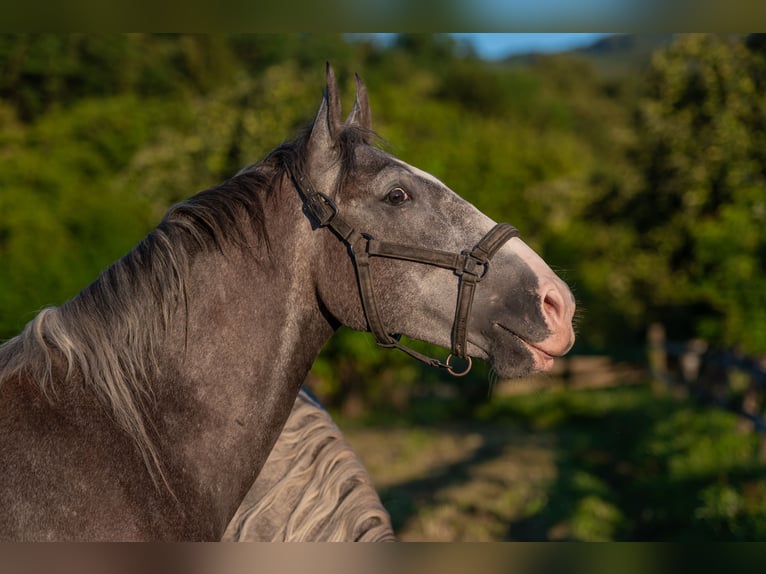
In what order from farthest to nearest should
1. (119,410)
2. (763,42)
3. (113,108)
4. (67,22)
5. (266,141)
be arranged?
(113,108) < (266,141) < (763,42) < (67,22) < (119,410)

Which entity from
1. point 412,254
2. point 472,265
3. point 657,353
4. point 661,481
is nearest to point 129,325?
point 412,254

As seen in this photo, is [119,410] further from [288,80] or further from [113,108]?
[113,108]

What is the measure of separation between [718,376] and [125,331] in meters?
12.3

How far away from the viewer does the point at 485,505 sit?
30.5 feet

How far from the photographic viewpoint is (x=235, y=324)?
2.79 metres

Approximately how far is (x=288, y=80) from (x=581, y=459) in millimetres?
11440

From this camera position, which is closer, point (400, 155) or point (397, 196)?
point (397, 196)

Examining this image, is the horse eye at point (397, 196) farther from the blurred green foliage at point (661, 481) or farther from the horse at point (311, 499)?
the blurred green foliage at point (661, 481)

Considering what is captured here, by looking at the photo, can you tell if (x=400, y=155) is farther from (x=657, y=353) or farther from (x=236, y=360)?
(x=236, y=360)

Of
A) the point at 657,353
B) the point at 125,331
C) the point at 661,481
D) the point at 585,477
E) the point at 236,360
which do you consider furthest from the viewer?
the point at 657,353

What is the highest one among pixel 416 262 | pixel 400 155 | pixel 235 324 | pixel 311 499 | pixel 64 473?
pixel 416 262

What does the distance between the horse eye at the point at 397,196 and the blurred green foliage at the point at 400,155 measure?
2.53m

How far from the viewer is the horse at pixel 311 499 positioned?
10.3 ft

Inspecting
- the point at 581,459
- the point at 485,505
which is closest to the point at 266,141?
the point at 581,459
